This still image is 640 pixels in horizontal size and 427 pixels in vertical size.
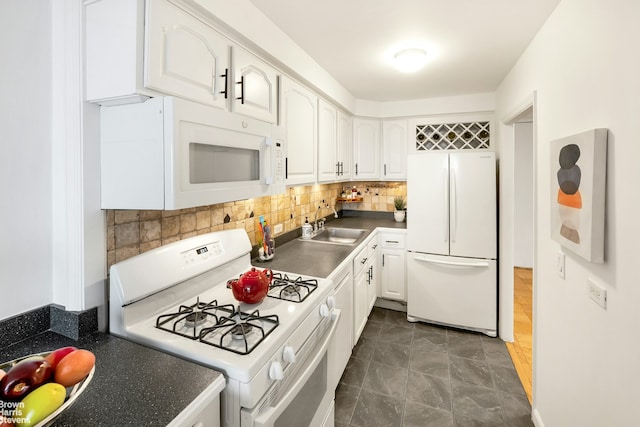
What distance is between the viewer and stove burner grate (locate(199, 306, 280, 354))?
1.06 meters

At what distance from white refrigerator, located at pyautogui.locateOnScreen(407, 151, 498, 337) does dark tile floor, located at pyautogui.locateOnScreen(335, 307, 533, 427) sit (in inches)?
Result: 9.6

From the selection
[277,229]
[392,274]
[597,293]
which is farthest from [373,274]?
[597,293]

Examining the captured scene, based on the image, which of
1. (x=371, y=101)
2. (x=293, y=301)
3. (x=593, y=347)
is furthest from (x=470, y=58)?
(x=293, y=301)

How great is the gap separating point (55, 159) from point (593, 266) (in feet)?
6.91

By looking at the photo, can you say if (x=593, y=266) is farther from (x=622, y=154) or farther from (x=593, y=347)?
(x=622, y=154)

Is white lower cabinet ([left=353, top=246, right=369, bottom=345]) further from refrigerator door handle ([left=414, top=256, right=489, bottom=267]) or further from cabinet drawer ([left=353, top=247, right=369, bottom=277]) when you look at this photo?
refrigerator door handle ([left=414, top=256, right=489, bottom=267])

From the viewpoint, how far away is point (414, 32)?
1.92 meters

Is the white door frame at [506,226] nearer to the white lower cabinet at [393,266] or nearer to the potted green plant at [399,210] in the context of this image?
the white lower cabinet at [393,266]

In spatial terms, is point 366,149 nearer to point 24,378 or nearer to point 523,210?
point 523,210

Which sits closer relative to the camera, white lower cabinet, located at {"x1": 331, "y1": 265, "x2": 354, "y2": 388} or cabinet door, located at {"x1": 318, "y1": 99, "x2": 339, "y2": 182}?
white lower cabinet, located at {"x1": 331, "y1": 265, "x2": 354, "y2": 388}

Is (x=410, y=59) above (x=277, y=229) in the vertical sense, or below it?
above

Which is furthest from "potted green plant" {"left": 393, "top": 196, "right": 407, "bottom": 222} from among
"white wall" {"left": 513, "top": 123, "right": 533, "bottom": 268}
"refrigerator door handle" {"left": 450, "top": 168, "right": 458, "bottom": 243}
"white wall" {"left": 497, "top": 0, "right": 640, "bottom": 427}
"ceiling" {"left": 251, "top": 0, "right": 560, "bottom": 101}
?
"white wall" {"left": 513, "top": 123, "right": 533, "bottom": 268}

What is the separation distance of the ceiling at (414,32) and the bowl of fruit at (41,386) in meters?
1.69

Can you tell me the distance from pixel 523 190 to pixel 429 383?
3752 millimetres
